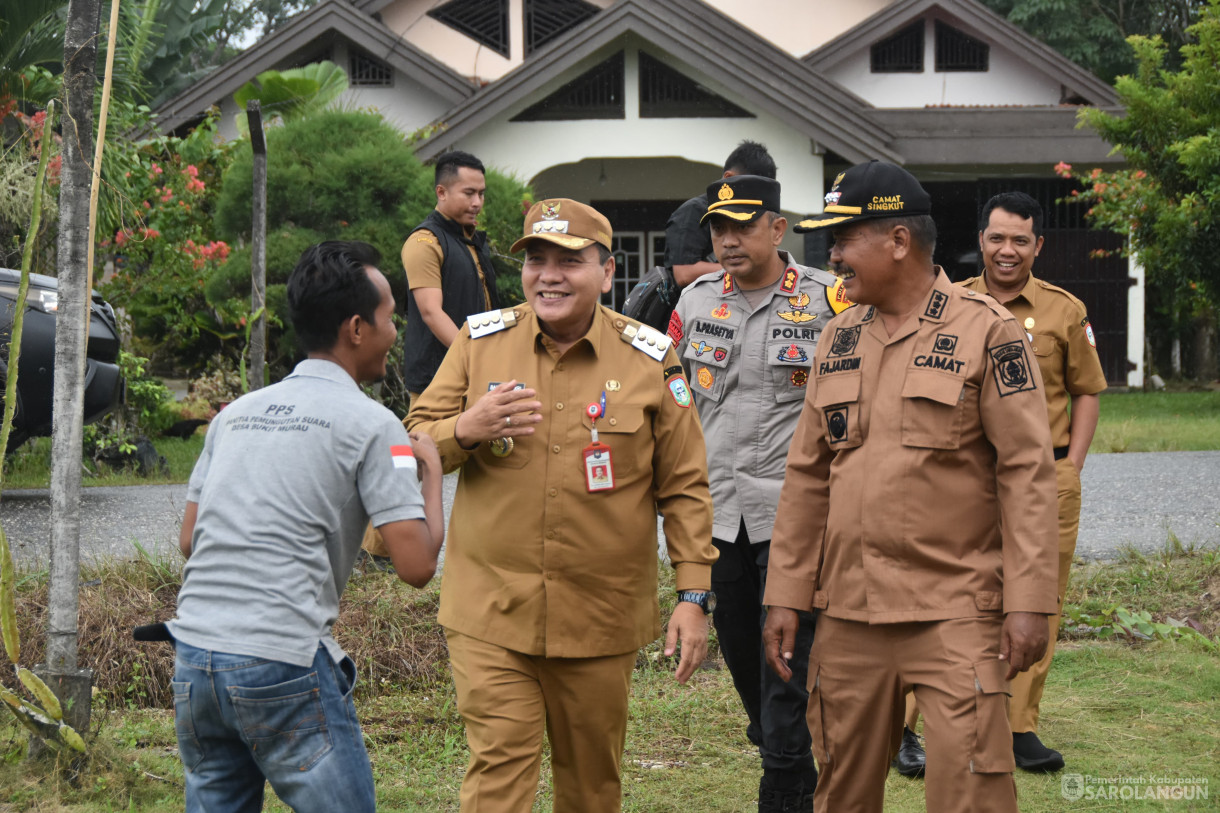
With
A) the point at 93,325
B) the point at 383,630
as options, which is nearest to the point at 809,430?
the point at 383,630

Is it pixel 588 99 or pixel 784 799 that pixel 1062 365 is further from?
pixel 588 99

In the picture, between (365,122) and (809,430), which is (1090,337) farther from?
(365,122)

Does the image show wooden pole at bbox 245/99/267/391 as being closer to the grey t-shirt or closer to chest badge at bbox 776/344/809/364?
chest badge at bbox 776/344/809/364

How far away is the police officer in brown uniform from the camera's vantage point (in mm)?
3088

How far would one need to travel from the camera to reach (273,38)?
17.3 m

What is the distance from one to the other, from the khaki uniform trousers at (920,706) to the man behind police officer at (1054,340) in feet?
5.80

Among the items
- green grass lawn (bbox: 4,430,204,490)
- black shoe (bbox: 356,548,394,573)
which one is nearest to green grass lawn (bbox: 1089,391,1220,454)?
black shoe (bbox: 356,548,394,573)

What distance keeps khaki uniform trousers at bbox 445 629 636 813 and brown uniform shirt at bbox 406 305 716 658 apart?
0.24ft

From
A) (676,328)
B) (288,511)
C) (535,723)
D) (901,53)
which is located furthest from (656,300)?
(901,53)

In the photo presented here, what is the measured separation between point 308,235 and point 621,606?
9.52m

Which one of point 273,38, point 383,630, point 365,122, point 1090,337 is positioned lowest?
point 383,630

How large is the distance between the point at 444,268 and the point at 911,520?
3.60 m

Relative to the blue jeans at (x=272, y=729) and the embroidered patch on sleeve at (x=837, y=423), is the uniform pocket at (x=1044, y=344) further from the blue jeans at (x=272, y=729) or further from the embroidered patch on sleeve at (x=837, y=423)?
the blue jeans at (x=272, y=729)

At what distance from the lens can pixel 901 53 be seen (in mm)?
20219
